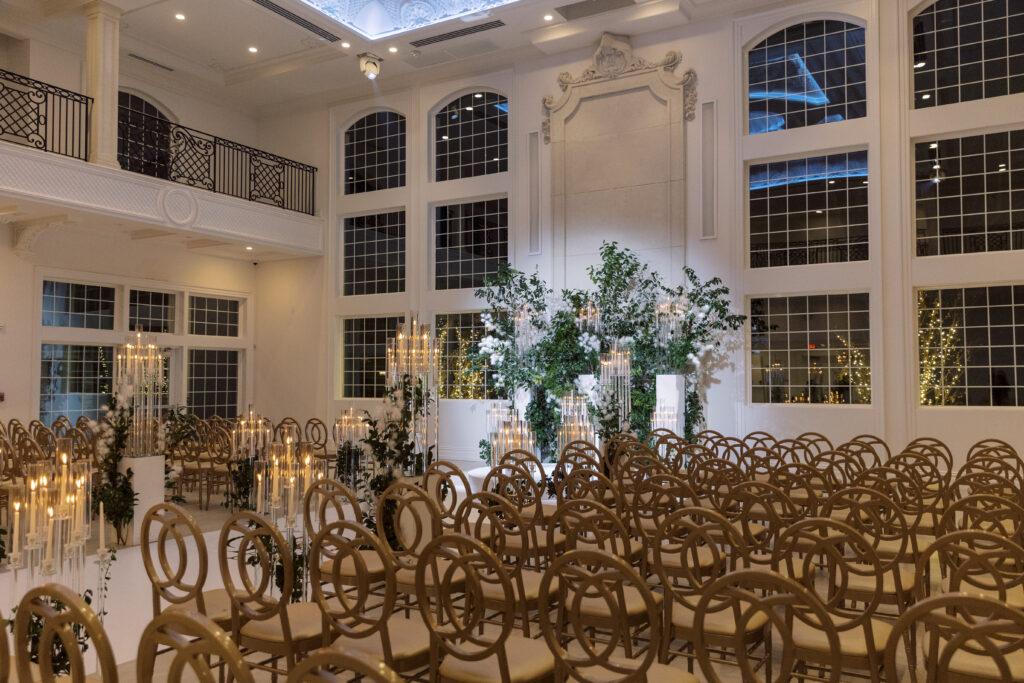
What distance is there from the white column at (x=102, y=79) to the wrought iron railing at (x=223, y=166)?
203cm

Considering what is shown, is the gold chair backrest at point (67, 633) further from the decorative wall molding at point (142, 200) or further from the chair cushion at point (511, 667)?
the decorative wall molding at point (142, 200)

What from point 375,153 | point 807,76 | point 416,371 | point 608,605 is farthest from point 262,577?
point 375,153

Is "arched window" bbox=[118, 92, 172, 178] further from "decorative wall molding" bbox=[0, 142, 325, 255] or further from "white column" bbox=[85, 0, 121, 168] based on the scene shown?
"white column" bbox=[85, 0, 121, 168]

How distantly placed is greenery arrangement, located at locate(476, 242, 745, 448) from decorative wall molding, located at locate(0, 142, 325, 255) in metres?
4.14

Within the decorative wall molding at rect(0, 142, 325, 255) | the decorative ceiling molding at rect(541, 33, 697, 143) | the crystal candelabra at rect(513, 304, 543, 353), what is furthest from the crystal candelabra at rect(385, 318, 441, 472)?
the decorative ceiling molding at rect(541, 33, 697, 143)

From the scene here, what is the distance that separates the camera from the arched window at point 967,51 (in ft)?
31.6

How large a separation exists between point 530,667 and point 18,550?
235 cm

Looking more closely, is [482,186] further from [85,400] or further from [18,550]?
[18,550]

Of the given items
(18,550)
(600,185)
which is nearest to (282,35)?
(600,185)

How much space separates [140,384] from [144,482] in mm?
905

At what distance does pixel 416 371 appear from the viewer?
644cm

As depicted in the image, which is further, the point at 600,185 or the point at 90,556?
the point at 600,185

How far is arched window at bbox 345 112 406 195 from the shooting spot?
1410cm

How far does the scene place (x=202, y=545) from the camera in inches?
121
